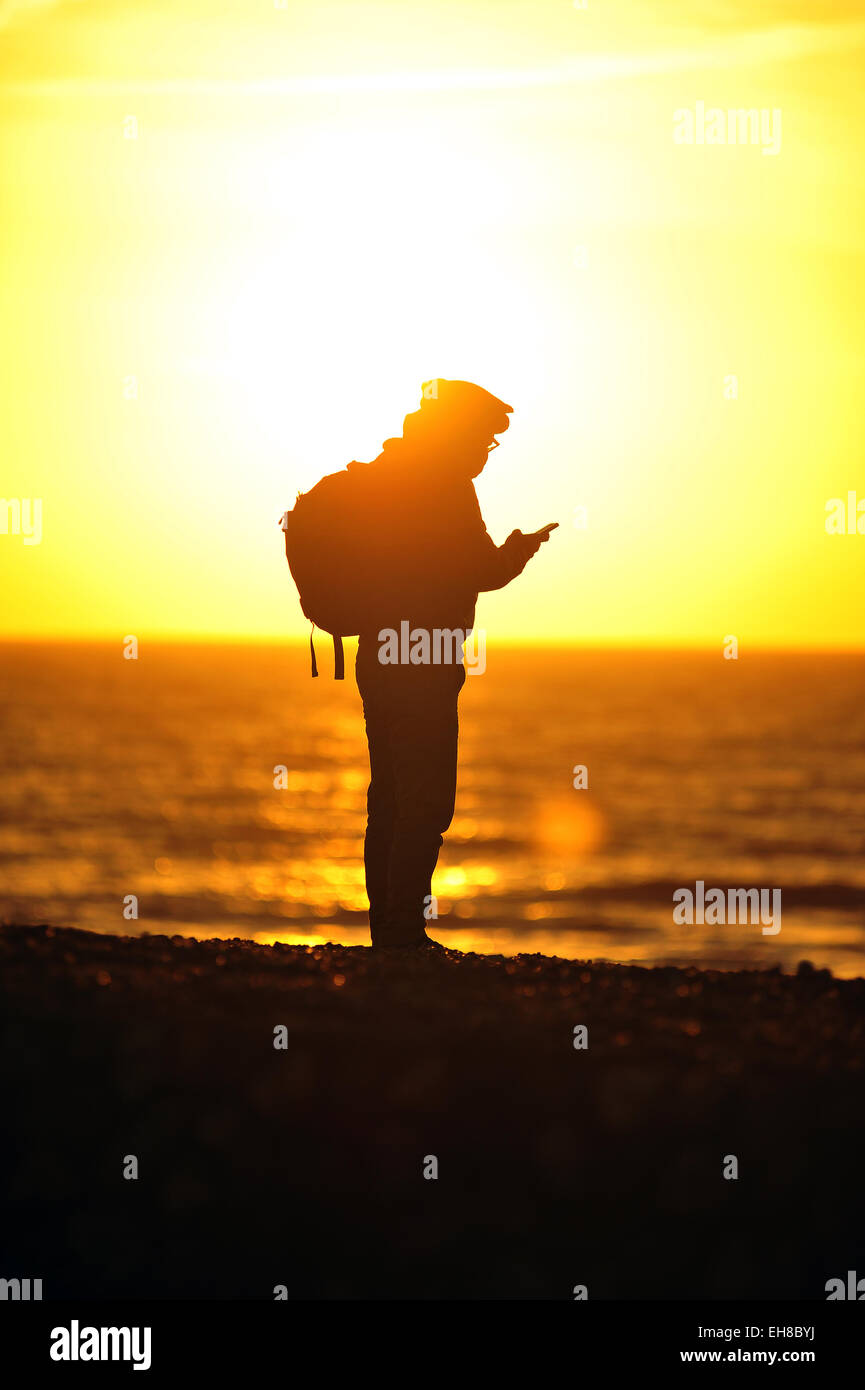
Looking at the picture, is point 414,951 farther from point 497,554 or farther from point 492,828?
point 492,828

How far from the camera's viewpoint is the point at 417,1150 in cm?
580

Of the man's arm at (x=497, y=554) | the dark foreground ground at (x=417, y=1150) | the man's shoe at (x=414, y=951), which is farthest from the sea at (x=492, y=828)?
the dark foreground ground at (x=417, y=1150)

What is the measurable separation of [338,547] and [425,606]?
1.90 ft

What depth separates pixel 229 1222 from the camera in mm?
5621

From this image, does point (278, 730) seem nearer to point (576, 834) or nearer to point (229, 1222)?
point (576, 834)

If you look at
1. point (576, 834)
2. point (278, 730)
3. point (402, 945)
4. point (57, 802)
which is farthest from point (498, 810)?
point (402, 945)

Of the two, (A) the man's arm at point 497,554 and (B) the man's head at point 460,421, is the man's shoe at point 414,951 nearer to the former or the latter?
(A) the man's arm at point 497,554

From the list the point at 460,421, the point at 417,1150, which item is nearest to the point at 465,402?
the point at 460,421

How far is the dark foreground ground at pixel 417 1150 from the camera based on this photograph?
17.8 ft

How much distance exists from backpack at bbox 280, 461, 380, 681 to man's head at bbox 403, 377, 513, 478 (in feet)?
1.33

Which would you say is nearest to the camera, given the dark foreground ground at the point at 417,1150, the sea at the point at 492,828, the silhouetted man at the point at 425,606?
the dark foreground ground at the point at 417,1150

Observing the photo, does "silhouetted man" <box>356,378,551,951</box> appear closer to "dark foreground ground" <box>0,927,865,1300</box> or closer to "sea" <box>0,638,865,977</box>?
"dark foreground ground" <box>0,927,865,1300</box>
